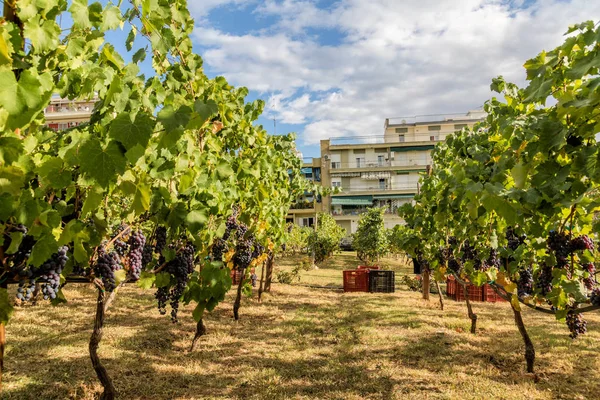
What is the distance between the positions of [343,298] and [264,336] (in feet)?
15.8

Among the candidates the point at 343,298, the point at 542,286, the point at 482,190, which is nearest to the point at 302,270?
the point at 343,298

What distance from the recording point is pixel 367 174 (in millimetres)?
46906

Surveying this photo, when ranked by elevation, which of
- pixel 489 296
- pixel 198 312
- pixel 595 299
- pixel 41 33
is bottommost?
pixel 489 296

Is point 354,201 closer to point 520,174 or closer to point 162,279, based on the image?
point 162,279

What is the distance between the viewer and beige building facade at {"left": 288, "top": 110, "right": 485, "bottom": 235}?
45.8m

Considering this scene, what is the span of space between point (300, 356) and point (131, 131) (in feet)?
17.2

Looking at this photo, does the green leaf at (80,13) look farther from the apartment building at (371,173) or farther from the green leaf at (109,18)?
the apartment building at (371,173)

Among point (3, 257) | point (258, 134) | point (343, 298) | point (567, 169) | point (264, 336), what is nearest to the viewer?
point (3, 257)

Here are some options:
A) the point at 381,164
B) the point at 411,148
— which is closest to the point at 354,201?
the point at 381,164

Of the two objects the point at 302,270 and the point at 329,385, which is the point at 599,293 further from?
the point at 302,270

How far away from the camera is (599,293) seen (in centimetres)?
365

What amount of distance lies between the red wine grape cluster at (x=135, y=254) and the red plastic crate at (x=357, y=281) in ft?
32.2

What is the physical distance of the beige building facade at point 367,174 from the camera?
45.8m

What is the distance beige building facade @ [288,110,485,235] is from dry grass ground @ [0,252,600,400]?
36.7 m
